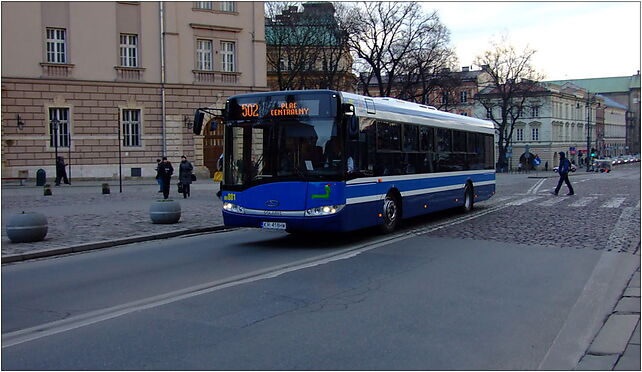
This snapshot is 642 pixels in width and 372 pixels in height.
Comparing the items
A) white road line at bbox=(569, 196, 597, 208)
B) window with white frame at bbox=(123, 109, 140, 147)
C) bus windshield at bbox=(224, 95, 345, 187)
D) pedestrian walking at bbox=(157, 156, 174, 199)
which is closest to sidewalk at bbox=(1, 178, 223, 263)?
pedestrian walking at bbox=(157, 156, 174, 199)

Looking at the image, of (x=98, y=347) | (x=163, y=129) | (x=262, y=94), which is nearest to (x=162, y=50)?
(x=163, y=129)

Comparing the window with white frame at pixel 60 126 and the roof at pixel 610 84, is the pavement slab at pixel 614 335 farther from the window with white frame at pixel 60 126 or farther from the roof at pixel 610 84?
the roof at pixel 610 84

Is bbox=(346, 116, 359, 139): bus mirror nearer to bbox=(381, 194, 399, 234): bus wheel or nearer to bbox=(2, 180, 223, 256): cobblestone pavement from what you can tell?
bbox=(381, 194, 399, 234): bus wheel

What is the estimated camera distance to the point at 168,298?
8.34m

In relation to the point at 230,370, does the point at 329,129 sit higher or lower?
higher

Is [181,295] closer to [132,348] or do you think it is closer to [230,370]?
[132,348]

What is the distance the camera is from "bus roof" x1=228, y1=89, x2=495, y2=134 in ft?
42.5

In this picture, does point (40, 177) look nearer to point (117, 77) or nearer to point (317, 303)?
point (117, 77)

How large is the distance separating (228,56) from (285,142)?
Result: 36.7 metres

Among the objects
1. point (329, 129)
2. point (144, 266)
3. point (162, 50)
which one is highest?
point (162, 50)

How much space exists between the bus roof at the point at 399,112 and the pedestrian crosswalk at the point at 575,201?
4.33 m

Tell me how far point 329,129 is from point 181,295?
4.96 metres

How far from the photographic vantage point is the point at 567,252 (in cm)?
1210

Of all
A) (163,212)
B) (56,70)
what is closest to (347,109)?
(163,212)
